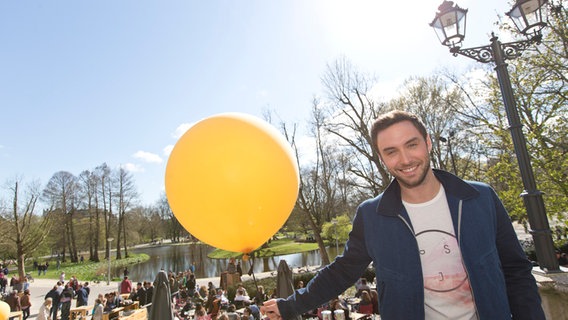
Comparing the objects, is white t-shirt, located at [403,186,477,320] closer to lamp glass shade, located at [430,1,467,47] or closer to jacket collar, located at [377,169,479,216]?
jacket collar, located at [377,169,479,216]

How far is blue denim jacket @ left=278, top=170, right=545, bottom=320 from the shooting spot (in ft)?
4.29

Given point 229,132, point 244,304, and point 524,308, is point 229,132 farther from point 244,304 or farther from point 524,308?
point 244,304

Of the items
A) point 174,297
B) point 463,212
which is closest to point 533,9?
point 463,212

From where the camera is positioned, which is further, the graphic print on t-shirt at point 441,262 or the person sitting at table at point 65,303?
the person sitting at table at point 65,303

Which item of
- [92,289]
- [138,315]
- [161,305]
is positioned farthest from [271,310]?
[92,289]

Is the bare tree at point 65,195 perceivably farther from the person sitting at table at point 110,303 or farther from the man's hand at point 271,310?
the man's hand at point 271,310

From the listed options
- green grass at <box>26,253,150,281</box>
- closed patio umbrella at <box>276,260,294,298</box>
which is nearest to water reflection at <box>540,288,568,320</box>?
closed patio umbrella at <box>276,260,294,298</box>

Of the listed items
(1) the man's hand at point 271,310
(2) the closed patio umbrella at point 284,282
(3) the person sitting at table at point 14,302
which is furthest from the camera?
(3) the person sitting at table at point 14,302

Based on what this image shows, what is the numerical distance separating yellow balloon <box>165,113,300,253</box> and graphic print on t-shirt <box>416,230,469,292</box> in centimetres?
150

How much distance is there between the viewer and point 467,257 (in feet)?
4.36

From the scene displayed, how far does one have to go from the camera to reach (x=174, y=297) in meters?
13.0

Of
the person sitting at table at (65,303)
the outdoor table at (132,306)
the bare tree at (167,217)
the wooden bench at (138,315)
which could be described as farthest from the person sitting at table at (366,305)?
the bare tree at (167,217)

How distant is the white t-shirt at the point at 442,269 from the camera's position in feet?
4.45

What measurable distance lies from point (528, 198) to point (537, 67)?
14.9ft
